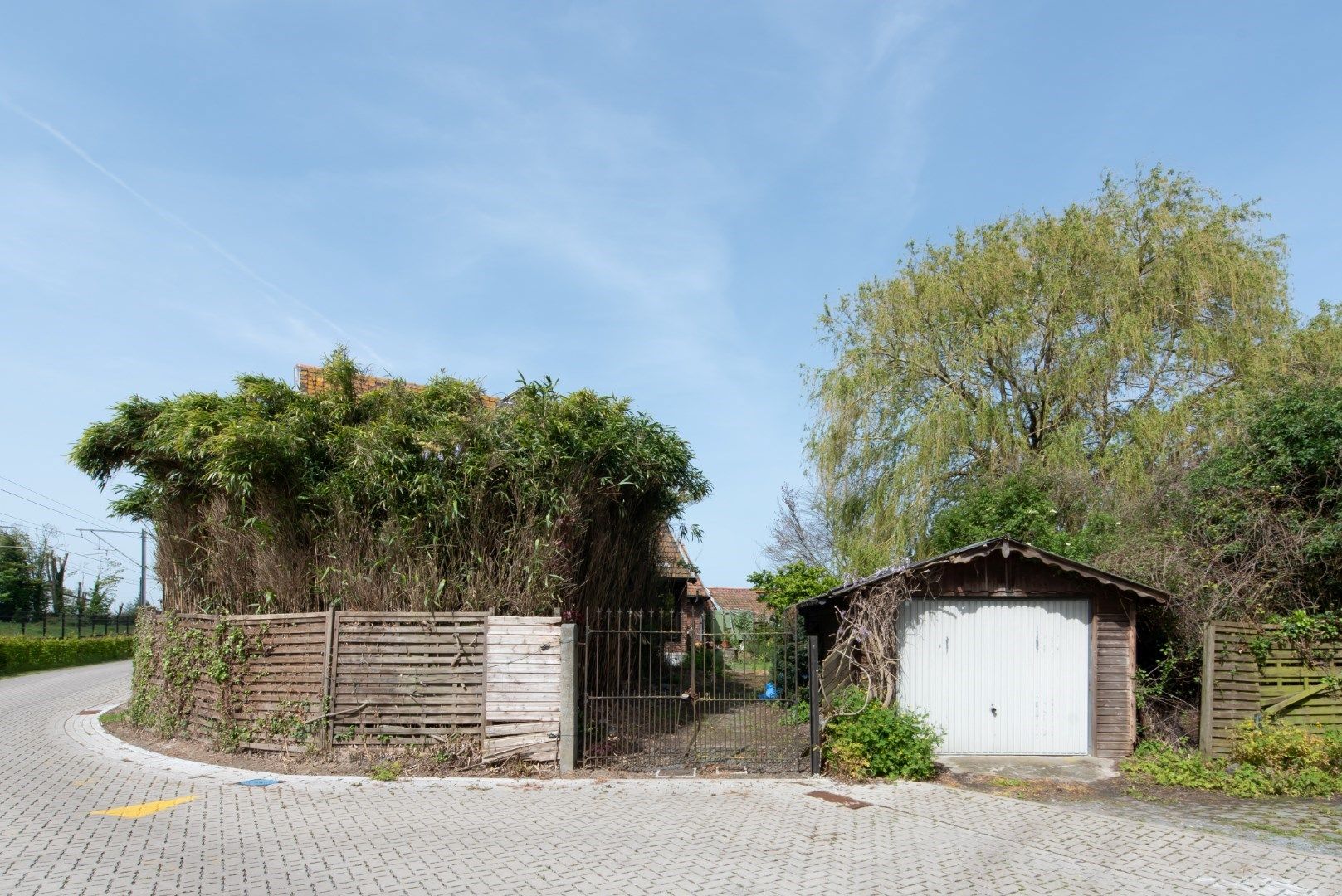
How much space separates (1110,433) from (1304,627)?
766cm

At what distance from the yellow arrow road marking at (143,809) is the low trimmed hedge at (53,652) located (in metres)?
15.9

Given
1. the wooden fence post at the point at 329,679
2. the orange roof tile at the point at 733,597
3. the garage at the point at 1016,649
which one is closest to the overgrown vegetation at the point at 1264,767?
the garage at the point at 1016,649

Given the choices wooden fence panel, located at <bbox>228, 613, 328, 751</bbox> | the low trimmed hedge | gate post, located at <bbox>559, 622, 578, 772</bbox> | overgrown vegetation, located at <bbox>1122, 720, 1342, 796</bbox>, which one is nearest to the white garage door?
overgrown vegetation, located at <bbox>1122, 720, 1342, 796</bbox>

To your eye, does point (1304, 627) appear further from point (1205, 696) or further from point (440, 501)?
point (440, 501)

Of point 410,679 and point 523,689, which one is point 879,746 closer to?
point 523,689

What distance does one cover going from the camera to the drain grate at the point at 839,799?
9203 mm

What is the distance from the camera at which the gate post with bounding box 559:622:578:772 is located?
1059 centimetres

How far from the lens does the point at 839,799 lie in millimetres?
9461

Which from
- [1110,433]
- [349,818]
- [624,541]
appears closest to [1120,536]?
[1110,433]

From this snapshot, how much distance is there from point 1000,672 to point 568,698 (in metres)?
5.48

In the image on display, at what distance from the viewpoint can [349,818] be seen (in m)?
8.58

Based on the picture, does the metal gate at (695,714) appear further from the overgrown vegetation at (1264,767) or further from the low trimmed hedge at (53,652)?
the low trimmed hedge at (53,652)

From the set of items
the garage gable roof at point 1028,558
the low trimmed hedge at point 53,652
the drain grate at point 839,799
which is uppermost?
the garage gable roof at point 1028,558

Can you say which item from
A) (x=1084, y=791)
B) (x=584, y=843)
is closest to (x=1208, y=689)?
(x=1084, y=791)
